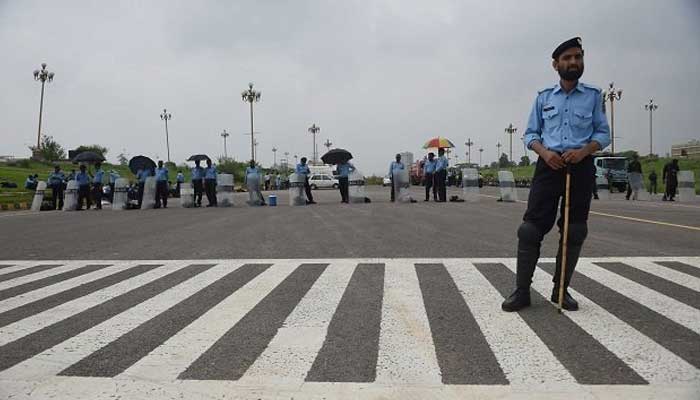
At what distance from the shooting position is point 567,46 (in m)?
3.80

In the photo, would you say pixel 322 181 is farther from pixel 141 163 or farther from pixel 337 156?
pixel 141 163

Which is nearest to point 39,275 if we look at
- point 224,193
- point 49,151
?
point 224,193

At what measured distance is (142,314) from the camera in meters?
3.98

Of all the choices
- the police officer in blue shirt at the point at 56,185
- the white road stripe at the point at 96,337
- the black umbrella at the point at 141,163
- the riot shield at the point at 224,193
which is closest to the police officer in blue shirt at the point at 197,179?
the riot shield at the point at 224,193

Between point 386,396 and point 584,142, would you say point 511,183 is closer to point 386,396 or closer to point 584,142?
point 584,142

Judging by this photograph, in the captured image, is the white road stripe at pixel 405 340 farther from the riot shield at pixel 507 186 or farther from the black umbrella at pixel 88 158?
the black umbrella at pixel 88 158

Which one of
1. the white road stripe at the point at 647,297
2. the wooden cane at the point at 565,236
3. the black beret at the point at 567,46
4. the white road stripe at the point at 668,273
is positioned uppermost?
the black beret at the point at 567,46

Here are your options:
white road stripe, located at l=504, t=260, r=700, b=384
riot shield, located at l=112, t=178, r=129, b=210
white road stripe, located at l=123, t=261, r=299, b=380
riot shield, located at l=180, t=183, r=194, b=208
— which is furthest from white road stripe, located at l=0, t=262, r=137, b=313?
riot shield, located at l=112, t=178, r=129, b=210

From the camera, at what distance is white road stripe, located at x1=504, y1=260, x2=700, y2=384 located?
260 cm

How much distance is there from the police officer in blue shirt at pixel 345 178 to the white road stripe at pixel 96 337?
14.4 m

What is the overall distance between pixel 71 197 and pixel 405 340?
19.1m

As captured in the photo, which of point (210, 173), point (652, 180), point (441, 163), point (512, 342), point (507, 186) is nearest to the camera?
point (512, 342)

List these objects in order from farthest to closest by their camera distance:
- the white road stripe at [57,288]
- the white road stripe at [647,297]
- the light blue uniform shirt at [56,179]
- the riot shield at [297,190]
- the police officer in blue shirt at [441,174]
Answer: the light blue uniform shirt at [56,179] < the riot shield at [297,190] < the police officer in blue shirt at [441,174] < the white road stripe at [57,288] < the white road stripe at [647,297]

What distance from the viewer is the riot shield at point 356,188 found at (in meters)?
18.9
